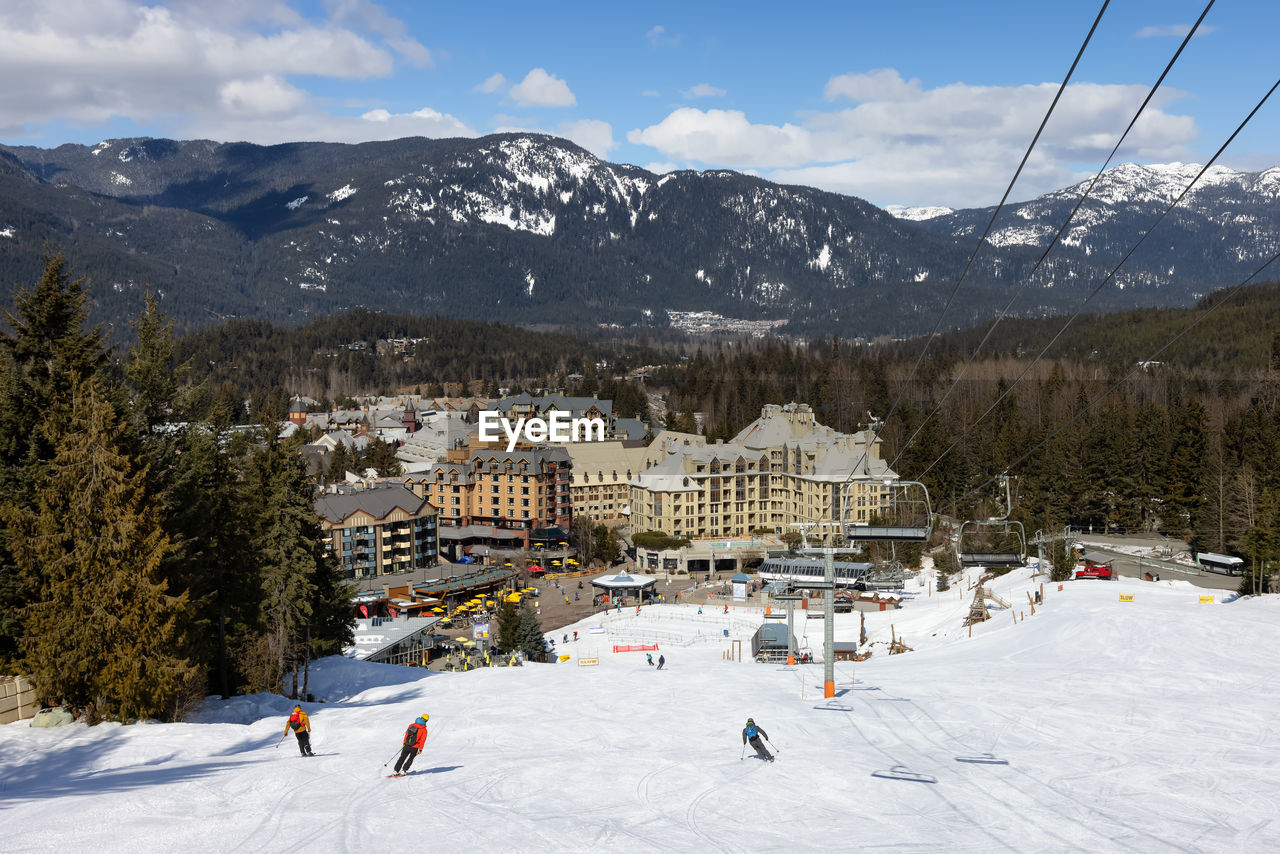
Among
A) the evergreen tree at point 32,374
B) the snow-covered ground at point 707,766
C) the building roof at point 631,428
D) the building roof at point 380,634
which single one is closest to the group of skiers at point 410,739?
the snow-covered ground at point 707,766

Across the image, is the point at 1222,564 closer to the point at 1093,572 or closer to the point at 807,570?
the point at 1093,572

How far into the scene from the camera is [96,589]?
19.4 meters

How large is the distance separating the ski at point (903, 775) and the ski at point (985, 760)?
165cm

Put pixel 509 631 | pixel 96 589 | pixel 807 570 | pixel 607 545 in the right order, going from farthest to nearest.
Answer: pixel 607 545, pixel 807 570, pixel 509 631, pixel 96 589

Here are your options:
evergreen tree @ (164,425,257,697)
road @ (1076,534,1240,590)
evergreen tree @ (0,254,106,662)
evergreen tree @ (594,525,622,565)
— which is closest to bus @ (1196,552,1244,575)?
road @ (1076,534,1240,590)

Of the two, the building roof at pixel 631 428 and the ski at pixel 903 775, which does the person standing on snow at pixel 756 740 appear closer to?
the ski at pixel 903 775

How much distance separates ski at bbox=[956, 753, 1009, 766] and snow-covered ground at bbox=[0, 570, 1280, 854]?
0.31 ft

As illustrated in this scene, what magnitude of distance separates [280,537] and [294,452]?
3.09m

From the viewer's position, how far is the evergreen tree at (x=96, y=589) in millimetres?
19156

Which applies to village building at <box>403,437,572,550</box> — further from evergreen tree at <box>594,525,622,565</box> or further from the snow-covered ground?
the snow-covered ground

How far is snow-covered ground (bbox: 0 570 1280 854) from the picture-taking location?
13.8 metres

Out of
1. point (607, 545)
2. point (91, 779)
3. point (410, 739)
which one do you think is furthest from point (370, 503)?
point (410, 739)

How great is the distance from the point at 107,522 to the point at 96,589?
4.52 ft

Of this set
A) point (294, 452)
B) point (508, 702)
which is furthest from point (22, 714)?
point (294, 452)
